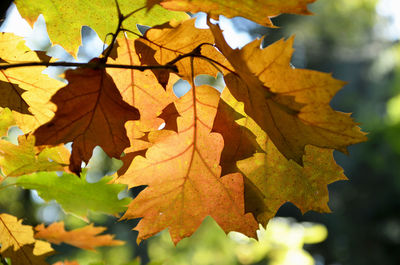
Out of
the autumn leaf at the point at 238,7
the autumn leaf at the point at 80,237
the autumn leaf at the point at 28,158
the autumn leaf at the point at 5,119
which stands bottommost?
the autumn leaf at the point at 80,237

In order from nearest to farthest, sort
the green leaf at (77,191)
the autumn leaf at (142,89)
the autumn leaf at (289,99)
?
the autumn leaf at (289,99) → the autumn leaf at (142,89) → the green leaf at (77,191)

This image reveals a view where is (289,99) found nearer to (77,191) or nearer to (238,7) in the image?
(238,7)

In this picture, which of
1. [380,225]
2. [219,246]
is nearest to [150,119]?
[219,246]

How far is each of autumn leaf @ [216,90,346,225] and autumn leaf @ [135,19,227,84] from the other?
0.10m

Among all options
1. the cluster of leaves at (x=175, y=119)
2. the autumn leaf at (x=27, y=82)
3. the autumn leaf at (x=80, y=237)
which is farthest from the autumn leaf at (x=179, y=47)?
the autumn leaf at (x=80, y=237)

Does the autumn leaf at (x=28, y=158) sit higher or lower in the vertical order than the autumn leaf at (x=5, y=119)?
lower

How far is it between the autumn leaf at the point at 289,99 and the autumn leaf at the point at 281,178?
0.09 meters

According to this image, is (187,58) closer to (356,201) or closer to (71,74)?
(71,74)

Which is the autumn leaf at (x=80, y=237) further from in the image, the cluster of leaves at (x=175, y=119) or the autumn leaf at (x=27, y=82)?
the autumn leaf at (x=27, y=82)

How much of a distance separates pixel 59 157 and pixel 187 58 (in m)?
0.24

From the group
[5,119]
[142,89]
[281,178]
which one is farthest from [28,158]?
[281,178]

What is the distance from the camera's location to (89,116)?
458mm

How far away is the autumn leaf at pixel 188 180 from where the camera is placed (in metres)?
0.51

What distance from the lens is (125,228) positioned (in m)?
10.5
